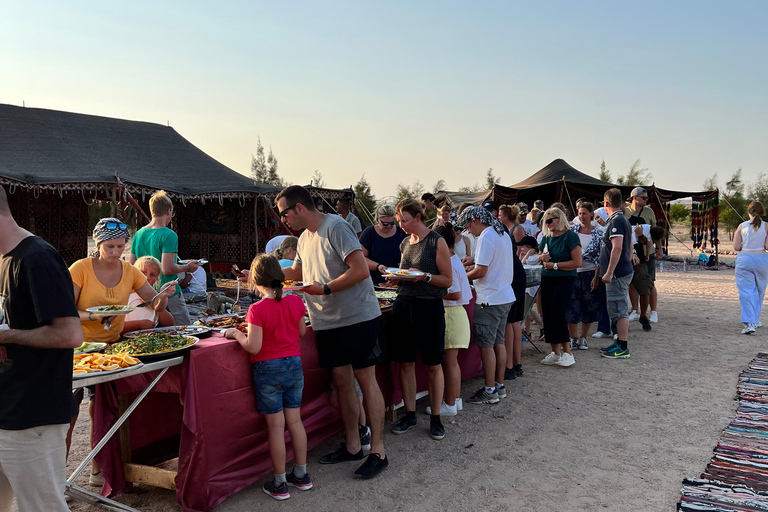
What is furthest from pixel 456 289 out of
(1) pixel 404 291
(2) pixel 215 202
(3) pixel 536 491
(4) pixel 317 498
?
(2) pixel 215 202

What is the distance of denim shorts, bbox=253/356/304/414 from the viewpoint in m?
3.27

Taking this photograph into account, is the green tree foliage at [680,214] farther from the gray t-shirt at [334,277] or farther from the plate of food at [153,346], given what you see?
the plate of food at [153,346]

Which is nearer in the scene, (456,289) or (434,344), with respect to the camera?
(434,344)

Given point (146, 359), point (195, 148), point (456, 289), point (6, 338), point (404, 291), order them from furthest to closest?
point (195, 148), point (456, 289), point (404, 291), point (146, 359), point (6, 338)

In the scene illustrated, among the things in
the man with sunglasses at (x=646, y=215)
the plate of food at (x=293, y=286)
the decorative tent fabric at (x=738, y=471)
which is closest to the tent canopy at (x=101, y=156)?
the man with sunglasses at (x=646, y=215)

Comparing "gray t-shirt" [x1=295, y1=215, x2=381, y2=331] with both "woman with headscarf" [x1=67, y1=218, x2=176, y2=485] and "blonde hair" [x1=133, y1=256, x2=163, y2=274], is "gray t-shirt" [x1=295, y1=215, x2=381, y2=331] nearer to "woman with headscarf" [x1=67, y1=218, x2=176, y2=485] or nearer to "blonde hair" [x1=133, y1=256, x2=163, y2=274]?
"woman with headscarf" [x1=67, y1=218, x2=176, y2=485]

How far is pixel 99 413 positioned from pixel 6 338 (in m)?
1.53

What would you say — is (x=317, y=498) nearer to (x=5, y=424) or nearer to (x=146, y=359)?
(x=146, y=359)

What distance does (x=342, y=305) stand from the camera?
11.6ft

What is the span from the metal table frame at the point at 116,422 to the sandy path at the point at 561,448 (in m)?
0.10

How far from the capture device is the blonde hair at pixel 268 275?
127 inches

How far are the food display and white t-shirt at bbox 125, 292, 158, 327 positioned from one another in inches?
15.8

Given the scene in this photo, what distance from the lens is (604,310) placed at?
25.5ft

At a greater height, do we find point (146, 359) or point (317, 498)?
point (146, 359)
